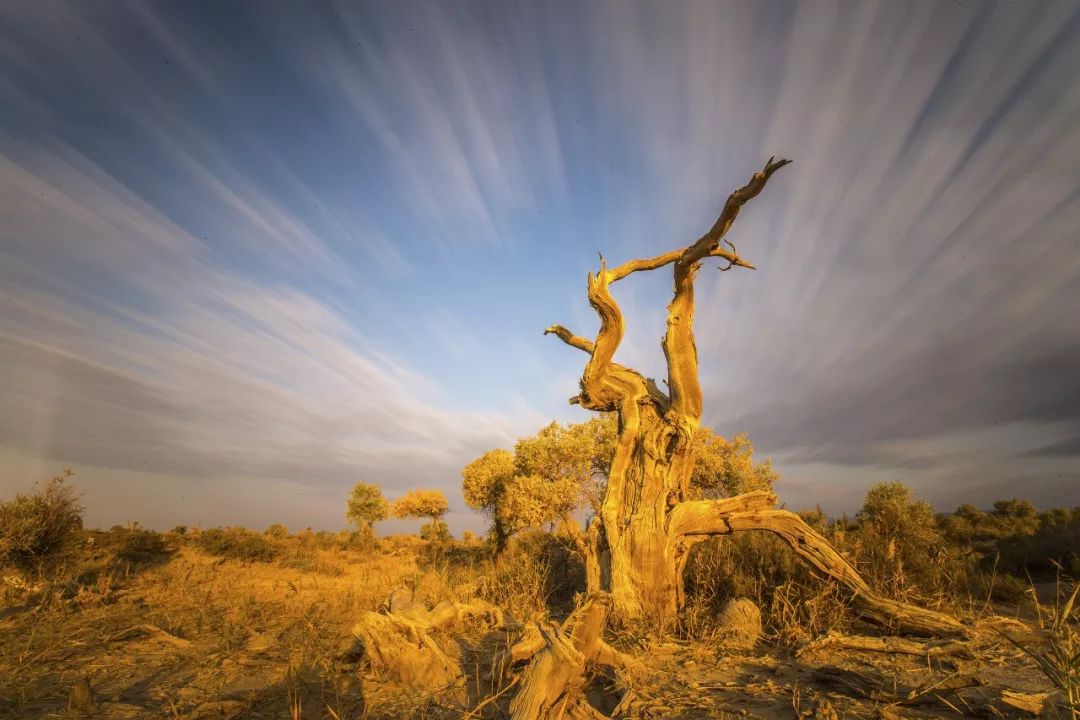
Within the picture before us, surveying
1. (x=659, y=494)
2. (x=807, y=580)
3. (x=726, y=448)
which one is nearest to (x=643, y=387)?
(x=659, y=494)

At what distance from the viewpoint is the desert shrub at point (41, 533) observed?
12.6 meters

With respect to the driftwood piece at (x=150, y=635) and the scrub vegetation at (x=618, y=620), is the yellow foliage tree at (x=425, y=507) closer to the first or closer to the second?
the scrub vegetation at (x=618, y=620)

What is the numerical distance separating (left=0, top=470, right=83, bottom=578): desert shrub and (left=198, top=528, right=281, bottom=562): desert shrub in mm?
6223

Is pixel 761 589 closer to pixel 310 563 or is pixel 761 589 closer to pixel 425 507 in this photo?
pixel 310 563

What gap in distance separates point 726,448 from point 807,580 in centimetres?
1216

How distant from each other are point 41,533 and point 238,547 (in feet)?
25.7

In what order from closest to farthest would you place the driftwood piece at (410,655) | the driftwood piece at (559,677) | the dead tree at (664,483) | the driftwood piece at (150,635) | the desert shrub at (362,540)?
the driftwood piece at (559,677), the driftwood piece at (410,655), the driftwood piece at (150,635), the dead tree at (664,483), the desert shrub at (362,540)

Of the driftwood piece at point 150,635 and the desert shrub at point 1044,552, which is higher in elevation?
the desert shrub at point 1044,552

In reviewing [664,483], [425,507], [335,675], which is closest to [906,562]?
[664,483]

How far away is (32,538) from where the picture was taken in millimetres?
12852

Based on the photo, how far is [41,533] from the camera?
1312 cm

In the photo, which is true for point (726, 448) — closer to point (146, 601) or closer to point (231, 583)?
point (231, 583)

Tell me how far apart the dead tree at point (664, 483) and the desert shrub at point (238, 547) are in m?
15.7

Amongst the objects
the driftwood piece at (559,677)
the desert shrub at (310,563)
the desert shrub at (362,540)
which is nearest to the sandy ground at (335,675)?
the driftwood piece at (559,677)
